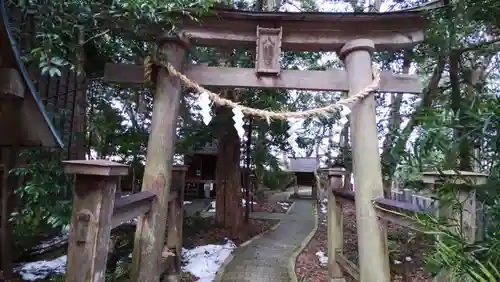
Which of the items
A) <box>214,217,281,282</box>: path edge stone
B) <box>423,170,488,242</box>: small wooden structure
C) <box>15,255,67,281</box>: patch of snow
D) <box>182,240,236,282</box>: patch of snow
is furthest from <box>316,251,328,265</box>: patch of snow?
<box>423,170,488,242</box>: small wooden structure

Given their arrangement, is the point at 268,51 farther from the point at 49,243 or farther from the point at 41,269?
the point at 49,243

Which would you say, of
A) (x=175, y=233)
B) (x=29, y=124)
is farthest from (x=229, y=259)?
(x=29, y=124)

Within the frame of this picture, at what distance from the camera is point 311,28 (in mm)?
4020

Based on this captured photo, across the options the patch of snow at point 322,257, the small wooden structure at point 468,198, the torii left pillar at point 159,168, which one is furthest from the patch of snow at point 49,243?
the small wooden structure at point 468,198

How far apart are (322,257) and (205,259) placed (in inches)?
93.8

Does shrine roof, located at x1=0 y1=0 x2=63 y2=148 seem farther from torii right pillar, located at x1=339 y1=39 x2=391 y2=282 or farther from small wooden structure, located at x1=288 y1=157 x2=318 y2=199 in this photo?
small wooden structure, located at x1=288 y1=157 x2=318 y2=199

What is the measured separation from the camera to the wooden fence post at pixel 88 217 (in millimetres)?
1866

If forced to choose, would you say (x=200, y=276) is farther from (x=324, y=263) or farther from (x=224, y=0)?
(x=224, y=0)

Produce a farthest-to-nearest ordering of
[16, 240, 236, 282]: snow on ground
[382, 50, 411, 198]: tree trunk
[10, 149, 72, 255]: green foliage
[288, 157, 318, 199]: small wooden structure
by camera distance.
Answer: [288, 157, 318, 199]: small wooden structure → [382, 50, 411, 198]: tree trunk → [16, 240, 236, 282]: snow on ground → [10, 149, 72, 255]: green foliage

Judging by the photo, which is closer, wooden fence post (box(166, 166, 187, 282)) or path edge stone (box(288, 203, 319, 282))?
wooden fence post (box(166, 166, 187, 282))

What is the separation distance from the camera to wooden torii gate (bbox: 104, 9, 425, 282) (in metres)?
3.60

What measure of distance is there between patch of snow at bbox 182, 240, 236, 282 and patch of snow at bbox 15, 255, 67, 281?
5.99ft

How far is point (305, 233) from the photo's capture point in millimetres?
8914

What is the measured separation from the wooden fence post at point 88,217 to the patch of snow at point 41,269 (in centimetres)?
367
